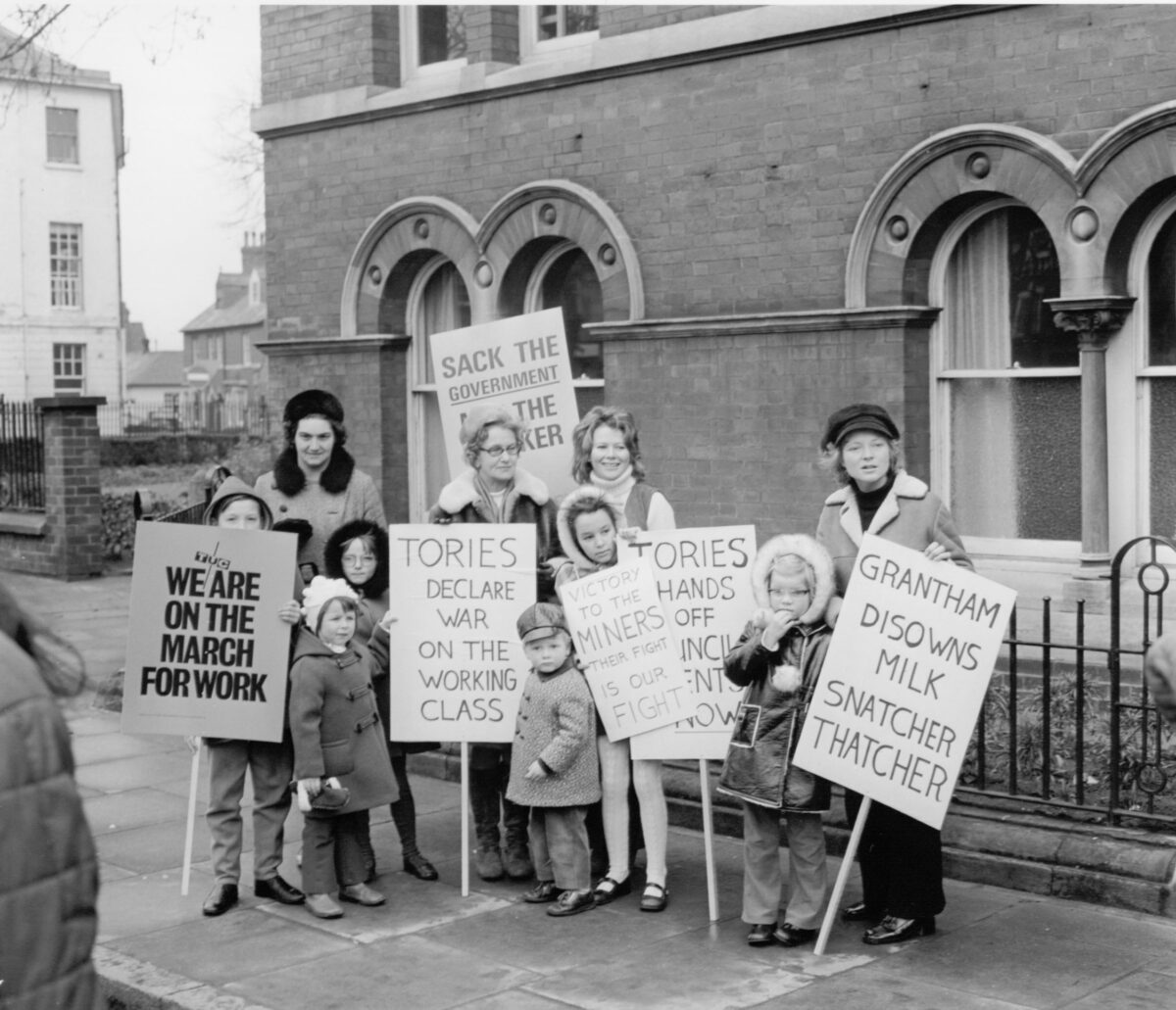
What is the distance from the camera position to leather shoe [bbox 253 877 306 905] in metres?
6.71

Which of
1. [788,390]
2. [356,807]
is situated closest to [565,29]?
[788,390]

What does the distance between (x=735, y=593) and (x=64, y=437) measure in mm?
12904

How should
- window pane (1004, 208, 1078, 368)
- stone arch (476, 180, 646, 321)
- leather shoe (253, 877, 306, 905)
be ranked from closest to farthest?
leather shoe (253, 877, 306, 905)
window pane (1004, 208, 1078, 368)
stone arch (476, 180, 646, 321)

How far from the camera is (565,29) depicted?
12.6 m

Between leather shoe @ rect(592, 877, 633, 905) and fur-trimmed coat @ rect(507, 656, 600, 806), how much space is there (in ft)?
1.20

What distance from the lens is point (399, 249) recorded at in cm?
1337

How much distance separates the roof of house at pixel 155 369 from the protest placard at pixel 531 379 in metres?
91.1

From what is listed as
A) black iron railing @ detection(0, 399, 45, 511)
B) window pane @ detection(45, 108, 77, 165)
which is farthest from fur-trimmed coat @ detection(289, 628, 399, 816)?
window pane @ detection(45, 108, 77, 165)

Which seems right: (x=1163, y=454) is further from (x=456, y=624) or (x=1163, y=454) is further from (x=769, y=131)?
(x=456, y=624)

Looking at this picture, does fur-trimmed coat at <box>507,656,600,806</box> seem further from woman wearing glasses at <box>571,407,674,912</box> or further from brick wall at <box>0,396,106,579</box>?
brick wall at <box>0,396,106,579</box>

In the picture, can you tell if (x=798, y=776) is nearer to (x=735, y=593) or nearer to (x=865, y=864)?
(x=865, y=864)

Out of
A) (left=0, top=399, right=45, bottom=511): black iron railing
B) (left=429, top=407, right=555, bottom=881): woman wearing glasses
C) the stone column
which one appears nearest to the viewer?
(left=429, top=407, right=555, bottom=881): woman wearing glasses

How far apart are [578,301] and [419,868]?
21.1ft

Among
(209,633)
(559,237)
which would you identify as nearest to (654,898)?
(209,633)
